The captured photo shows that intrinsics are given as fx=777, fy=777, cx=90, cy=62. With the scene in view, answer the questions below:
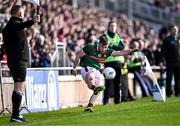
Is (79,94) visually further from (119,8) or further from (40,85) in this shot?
(119,8)

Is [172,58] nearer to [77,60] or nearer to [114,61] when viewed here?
[114,61]

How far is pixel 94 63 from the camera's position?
1833 cm

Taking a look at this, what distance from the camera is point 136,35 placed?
117ft

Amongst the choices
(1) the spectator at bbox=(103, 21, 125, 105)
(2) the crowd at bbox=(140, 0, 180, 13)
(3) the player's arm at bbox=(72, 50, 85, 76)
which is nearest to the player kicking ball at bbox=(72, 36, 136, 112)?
(3) the player's arm at bbox=(72, 50, 85, 76)

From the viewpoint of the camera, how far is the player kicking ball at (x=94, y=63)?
17969mm

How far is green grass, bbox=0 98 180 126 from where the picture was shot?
1491cm

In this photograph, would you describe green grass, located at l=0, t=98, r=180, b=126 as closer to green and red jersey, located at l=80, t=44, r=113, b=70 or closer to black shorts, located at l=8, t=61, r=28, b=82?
black shorts, located at l=8, t=61, r=28, b=82

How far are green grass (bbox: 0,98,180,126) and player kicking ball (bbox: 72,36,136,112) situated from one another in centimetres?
52

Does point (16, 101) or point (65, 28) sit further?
point (65, 28)

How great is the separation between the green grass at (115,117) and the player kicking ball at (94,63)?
0.52 metres

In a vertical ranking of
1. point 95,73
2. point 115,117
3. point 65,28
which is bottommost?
point 115,117

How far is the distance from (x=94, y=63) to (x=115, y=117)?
8.66ft

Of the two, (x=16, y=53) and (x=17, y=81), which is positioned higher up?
(x=16, y=53)

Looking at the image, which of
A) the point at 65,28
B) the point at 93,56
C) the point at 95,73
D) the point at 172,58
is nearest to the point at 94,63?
the point at 93,56
